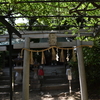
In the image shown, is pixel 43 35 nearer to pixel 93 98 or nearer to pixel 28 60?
pixel 28 60

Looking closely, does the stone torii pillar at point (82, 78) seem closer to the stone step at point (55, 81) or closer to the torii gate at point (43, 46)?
the torii gate at point (43, 46)

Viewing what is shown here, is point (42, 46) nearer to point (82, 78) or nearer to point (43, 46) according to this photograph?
point (43, 46)

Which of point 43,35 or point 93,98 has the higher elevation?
point 43,35

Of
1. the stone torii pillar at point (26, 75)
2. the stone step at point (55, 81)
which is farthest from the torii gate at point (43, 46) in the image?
the stone step at point (55, 81)

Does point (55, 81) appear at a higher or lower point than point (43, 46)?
lower

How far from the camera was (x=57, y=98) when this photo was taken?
6.65 meters

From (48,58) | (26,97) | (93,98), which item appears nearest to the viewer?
(26,97)

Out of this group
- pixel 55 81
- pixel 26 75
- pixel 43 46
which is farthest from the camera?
pixel 55 81

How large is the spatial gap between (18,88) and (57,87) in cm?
306

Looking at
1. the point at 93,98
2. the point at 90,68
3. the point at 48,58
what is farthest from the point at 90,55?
the point at 48,58

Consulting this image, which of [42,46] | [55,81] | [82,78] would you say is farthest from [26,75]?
[55,81]

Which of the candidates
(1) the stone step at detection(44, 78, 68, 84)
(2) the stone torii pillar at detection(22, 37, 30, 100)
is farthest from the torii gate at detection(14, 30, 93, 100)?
(1) the stone step at detection(44, 78, 68, 84)

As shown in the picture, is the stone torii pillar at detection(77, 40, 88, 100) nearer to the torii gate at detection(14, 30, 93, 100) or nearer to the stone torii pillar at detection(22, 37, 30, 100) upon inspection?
the torii gate at detection(14, 30, 93, 100)

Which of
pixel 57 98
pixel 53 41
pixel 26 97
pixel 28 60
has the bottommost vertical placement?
pixel 57 98
